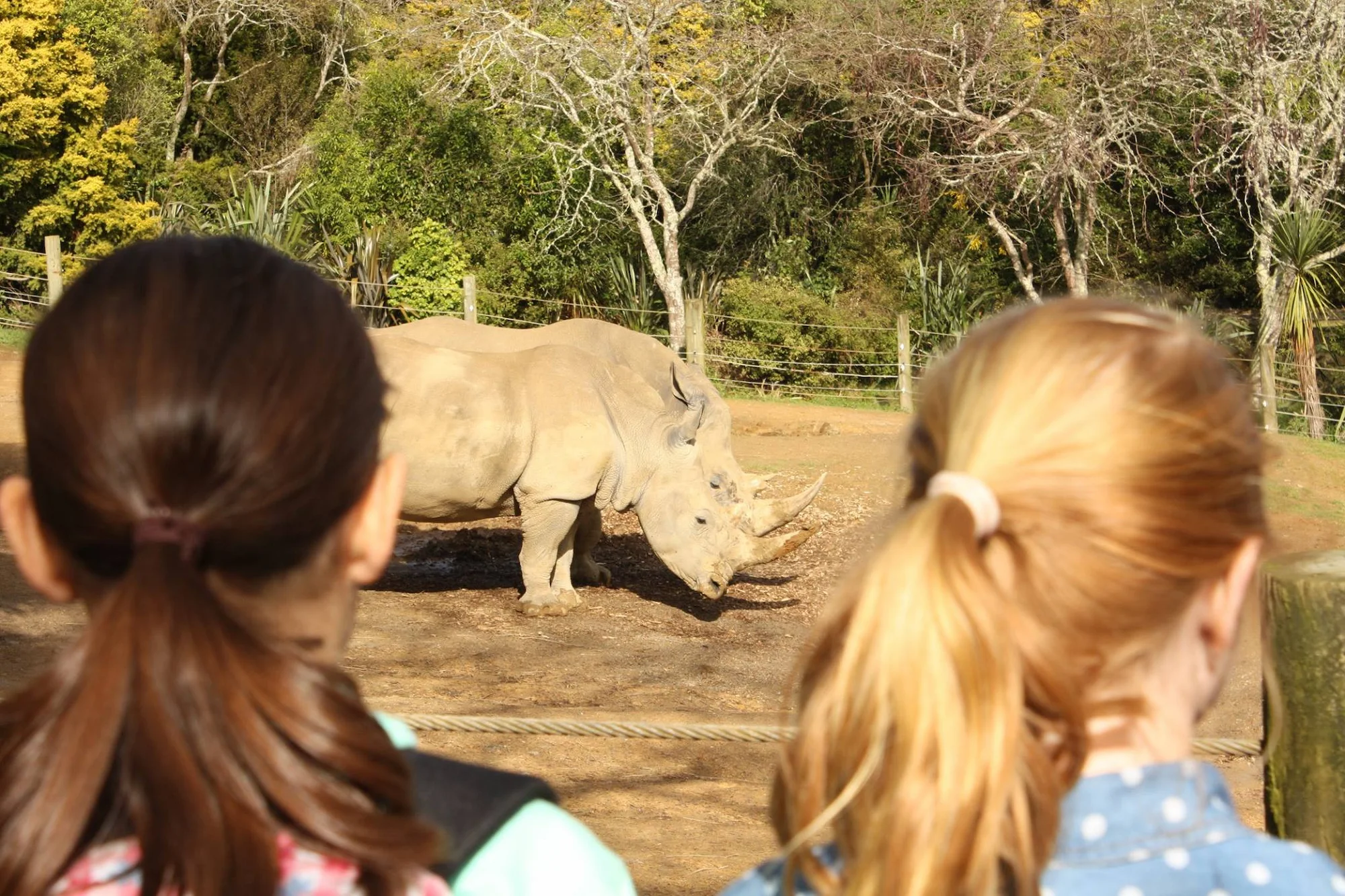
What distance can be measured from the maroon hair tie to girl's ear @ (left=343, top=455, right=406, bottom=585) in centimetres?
15

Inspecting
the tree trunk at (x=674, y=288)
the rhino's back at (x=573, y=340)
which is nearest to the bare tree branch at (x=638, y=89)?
the tree trunk at (x=674, y=288)

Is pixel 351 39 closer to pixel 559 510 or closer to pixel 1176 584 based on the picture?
pixel 559 510

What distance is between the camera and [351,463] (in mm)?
1166

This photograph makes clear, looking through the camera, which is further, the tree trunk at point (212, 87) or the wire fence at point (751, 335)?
the tree trunk at point (212, 87)

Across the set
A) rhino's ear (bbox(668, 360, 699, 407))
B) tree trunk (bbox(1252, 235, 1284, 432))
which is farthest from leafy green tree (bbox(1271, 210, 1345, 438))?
rhino's ear (bbox(668, 360, 699, 407))

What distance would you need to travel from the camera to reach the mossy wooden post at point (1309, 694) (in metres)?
2.74

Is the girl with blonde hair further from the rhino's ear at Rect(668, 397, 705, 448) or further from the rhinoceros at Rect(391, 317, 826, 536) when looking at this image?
the rhino's ear at Rect(668, 397, 705, 448)

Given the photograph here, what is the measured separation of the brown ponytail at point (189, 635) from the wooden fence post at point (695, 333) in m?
15.4

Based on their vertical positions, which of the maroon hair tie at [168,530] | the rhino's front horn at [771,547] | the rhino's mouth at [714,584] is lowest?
the rhino's mouth at [714,584]

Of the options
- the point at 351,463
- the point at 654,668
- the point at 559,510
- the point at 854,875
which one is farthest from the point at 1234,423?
the point at 559,510

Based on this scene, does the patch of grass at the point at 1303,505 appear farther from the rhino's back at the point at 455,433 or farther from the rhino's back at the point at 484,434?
the rhino's back at the point at 455,433

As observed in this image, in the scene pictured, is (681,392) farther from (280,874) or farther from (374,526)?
(280,874)

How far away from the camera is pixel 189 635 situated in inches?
42.4

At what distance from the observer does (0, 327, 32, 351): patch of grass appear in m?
15.3
